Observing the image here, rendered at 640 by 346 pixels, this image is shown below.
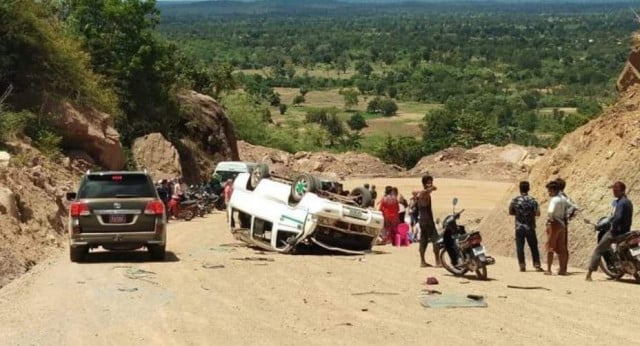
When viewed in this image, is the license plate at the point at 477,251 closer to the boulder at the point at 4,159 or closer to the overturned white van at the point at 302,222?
the overturned white van at the point at 302,222

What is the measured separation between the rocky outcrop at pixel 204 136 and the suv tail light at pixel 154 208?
34.8m

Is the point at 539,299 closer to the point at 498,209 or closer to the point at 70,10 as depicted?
the point at 498,209

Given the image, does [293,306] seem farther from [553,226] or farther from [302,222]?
[302,222]

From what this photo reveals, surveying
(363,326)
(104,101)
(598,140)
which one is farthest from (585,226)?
(104,101)

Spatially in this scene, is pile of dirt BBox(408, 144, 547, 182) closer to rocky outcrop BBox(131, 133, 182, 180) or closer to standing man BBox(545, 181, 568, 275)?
rocky outcrop BBox(131, 133, 182, 180)

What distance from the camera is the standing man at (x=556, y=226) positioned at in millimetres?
18562

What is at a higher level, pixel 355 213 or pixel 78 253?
pixel 355 213

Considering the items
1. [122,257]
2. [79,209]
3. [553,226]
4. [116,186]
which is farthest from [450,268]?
[122,257]

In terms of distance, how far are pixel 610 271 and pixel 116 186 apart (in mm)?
8999

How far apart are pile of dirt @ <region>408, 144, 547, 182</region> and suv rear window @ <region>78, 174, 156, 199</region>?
42.7 m

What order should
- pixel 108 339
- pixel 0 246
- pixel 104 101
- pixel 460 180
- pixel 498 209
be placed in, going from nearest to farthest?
pixel 108 339 → pixel 0 246 → pixel 498 209 → pixel 104 101 → pixel 460 180

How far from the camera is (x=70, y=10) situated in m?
56.5

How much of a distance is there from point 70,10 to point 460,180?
22.1m

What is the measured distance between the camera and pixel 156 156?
49.0 meters
